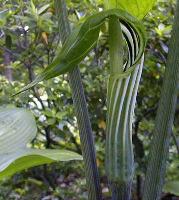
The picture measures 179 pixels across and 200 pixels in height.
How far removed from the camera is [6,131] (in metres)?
0.70

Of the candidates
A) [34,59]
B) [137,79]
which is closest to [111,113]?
[137,79]

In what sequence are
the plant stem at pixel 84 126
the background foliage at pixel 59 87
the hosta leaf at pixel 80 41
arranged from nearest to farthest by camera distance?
1. the hosta leaf at pixel 80 41
2. the plant stem at pixel 84 126
3. the background foliage at pixel 59 87

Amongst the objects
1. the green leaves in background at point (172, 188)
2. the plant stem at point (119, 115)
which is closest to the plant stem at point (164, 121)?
the plant stem at point (119, 115)

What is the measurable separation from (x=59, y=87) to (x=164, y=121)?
67 cm

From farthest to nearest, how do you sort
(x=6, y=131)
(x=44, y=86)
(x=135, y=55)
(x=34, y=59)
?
1. (x=34, y=59)
2. (x=44, y=86)
3. (x=6, y=131)
4. (x=135, y=55)

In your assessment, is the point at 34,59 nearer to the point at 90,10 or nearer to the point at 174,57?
the point at 90,10

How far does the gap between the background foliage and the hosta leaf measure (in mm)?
599

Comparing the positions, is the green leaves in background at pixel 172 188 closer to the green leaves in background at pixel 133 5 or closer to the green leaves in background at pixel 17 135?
the green leaves in background at pixel 17 135

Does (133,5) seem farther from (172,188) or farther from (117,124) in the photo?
(172,188)

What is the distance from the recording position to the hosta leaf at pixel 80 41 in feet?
1.53

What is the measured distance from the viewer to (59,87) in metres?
1.20

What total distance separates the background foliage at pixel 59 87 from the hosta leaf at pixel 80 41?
0.60 meters

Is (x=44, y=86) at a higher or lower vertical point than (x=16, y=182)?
higher

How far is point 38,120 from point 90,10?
37 cm
